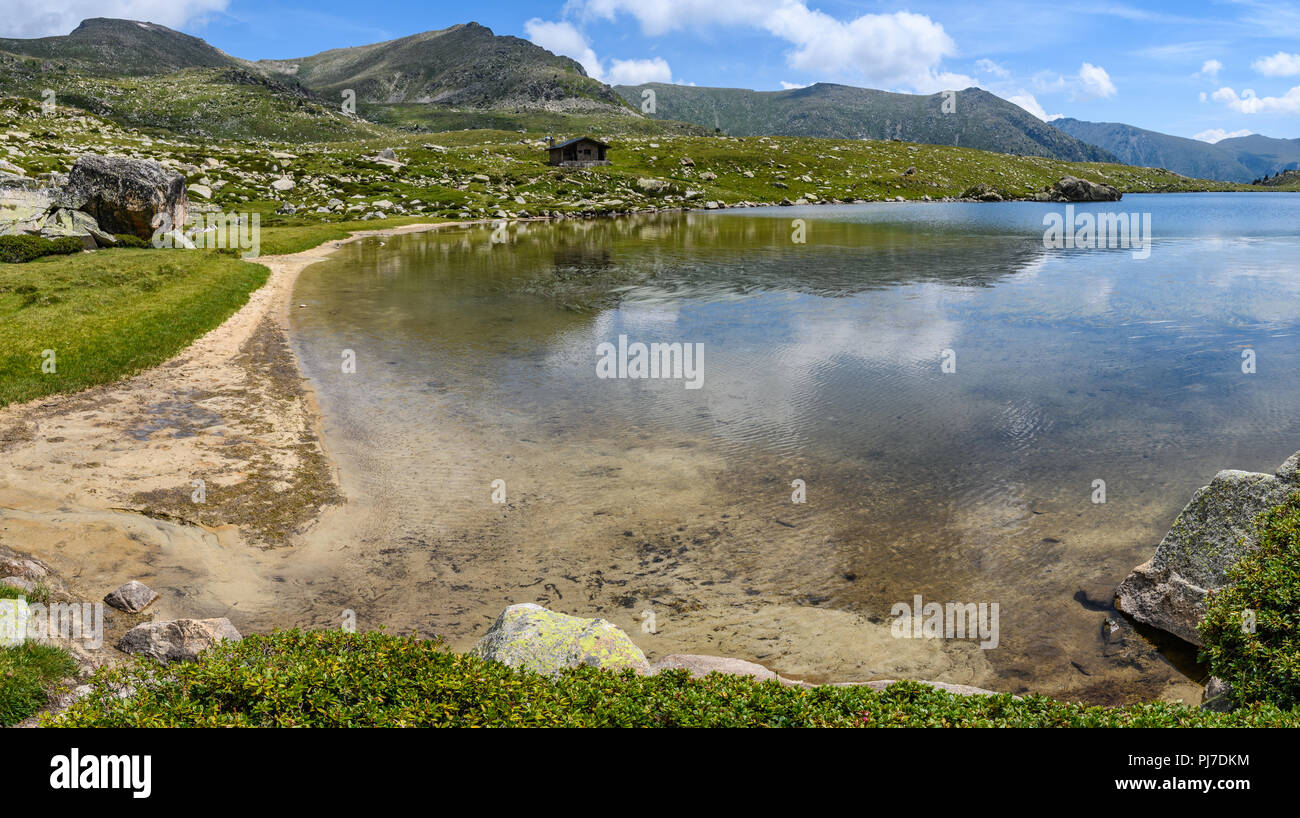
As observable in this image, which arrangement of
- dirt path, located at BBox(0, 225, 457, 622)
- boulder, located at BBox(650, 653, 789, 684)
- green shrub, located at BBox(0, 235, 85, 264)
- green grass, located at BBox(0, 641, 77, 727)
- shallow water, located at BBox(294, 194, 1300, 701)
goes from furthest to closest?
green shrub, located at BBox(0, 235, 85, 264)
dirt path, located at BBox(0, 225, 457, 622)
shallow water, located at BBox(294, 194, 1300, 701)
boulder, located at BBox(650, 653, 789, 684)
green grass, located at BBox(0, 641, 77, 727)

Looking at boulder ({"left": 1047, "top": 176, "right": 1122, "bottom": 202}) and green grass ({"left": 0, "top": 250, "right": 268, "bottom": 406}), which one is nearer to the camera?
green grass ({"left": 0, "top": 250, "right": 268, "bottom": 406})

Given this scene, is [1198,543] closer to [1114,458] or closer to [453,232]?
[1114,458]

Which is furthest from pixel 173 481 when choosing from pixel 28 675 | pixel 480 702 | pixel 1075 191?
pixel 1075 191

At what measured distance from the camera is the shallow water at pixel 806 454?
43.7 feet

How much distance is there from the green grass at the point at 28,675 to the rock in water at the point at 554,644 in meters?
5.38

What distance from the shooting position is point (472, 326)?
121ft

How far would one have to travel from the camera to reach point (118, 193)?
174 ft

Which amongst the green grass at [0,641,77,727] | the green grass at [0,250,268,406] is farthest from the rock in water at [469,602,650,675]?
the green grass at [0,250,268,406]

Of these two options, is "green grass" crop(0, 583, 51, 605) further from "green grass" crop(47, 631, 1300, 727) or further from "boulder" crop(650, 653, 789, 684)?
"boulder" crop(650, 653, 789, 684)

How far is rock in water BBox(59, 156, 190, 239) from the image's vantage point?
Answer: 173ft

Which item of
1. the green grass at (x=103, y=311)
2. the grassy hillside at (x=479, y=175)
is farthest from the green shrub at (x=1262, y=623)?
the grassy hillside at (x=479, y=175)

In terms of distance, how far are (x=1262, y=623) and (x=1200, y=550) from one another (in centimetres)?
332

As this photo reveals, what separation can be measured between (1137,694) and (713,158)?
575ft

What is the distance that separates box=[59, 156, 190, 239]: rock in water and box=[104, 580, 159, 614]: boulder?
52971mm
